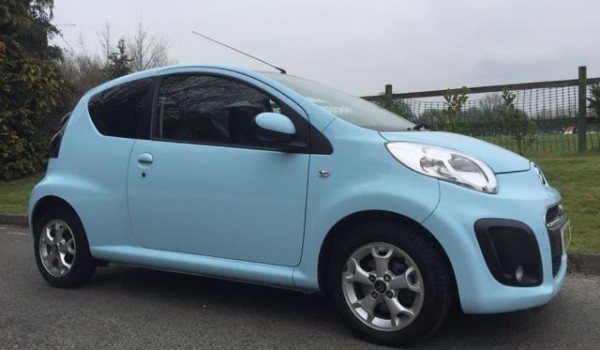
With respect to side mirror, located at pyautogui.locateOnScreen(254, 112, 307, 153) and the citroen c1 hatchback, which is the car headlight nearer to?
the citroen c1 hatchback

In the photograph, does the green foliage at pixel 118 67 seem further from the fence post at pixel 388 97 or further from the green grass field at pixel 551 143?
the green grass field at pixel 551 143

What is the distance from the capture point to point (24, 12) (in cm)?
1465

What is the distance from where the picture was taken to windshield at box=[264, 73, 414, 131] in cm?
400

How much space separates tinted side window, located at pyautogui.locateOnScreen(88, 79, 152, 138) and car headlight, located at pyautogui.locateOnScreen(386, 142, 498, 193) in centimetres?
203

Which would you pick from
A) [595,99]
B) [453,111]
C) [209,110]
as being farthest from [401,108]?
[209,110]

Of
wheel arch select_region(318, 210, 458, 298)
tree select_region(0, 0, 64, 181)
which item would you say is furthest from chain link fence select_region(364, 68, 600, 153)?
tree select_region(0, 0, 64, 181)

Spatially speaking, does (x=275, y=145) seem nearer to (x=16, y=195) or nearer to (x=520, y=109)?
(x=520, y=109)

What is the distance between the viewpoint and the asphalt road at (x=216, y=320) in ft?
12.0

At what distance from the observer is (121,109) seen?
4.70 m

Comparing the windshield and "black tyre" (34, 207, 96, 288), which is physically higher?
the windshield

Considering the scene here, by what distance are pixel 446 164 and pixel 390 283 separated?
744 millimetres

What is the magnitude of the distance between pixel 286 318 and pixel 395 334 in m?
0.93

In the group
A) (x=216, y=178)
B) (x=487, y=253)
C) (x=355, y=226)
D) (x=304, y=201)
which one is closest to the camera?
(x=487, y=253)

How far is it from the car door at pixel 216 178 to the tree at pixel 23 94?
1021 centimetres
